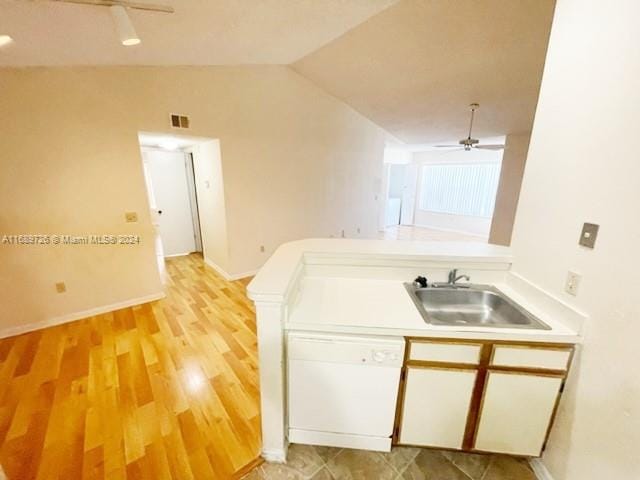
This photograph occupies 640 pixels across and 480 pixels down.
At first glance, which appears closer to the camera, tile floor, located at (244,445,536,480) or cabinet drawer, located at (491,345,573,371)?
cabinet drawer, located at (491,345,573,371)

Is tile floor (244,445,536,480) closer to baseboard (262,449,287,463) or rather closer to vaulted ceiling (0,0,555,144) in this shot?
baseboard (262,449,287,463)

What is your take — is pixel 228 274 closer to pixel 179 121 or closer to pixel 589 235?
pixel 179 121

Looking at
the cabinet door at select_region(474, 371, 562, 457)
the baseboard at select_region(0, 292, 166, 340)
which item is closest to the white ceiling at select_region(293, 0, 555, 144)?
the cabinet door at select_region(474, 371, 562, 457)

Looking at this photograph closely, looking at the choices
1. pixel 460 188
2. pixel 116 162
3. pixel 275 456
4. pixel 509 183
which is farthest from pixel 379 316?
pixel 460 188

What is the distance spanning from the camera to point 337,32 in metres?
2.73

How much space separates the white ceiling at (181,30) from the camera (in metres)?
1.61

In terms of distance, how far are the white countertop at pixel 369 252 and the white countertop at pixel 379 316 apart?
200 millimetres

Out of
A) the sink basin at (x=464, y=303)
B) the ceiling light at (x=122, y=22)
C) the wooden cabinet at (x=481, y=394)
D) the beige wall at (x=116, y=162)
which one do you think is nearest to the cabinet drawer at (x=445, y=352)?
the wooden cabinet at (x=481, y=394)

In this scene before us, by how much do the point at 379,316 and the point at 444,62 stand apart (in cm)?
319

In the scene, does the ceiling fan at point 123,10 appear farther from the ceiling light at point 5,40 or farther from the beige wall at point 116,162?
the beige wall at point 116,162

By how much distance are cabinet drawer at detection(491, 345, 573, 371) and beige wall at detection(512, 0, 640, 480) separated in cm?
7

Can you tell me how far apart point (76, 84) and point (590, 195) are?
12.8 ft

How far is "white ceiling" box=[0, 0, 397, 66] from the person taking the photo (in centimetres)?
161

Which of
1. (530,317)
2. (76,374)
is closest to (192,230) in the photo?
(76,374)
